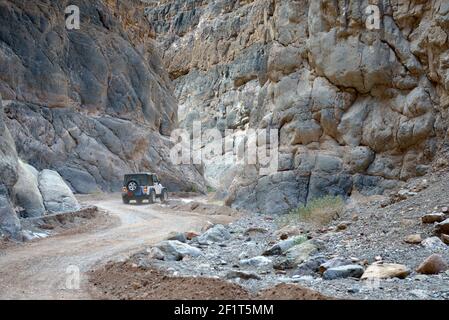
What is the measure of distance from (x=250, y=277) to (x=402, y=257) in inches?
109

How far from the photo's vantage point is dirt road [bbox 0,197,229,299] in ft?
23.9

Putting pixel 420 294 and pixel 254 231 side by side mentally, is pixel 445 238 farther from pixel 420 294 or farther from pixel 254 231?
pixel 254 231

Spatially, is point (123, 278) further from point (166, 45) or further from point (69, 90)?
point (166, 45)

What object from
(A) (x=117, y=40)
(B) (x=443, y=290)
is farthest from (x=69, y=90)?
(B) (x=443, y=290)

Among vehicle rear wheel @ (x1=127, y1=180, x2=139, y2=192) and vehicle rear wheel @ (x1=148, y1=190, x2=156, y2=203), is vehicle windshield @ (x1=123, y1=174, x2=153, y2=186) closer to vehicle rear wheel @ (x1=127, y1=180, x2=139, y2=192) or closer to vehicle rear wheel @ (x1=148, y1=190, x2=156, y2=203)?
vehicle rear wheel @ (x1=127, y1=180, x2=139, y2=192)

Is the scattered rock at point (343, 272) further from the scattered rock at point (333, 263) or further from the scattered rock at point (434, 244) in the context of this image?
the scattered rock at point (434, 244)

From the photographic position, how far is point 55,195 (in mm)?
18594

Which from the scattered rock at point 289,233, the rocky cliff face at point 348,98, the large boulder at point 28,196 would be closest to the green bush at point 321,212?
the scattered rock at point 289,233

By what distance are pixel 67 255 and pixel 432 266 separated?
748cm

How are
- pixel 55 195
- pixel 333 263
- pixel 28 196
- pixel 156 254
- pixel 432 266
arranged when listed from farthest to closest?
pixel 55 195, pixel 28 196, pixel 156 254, pixel 333 263, pixel 432 266

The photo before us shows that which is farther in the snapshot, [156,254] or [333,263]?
[156,254]

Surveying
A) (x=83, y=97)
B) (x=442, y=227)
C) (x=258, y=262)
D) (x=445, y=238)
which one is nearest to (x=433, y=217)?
(x=442, y=227)

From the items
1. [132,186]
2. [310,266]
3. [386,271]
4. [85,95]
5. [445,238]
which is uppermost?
[85,95]

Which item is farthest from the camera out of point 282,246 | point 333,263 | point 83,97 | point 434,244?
point 83,97
